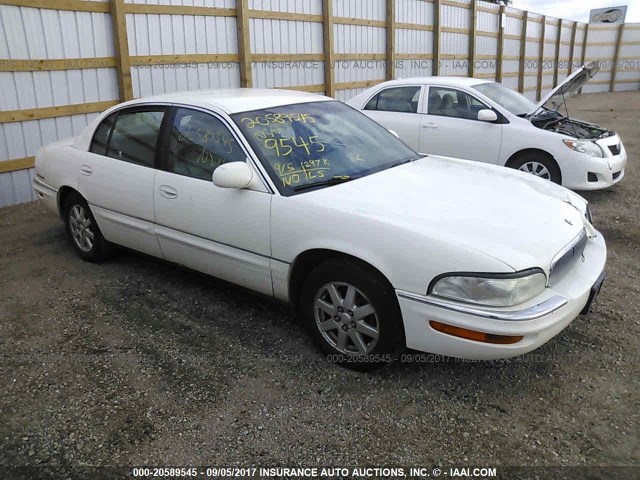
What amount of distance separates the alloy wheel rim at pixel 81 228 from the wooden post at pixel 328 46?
6.95 meters

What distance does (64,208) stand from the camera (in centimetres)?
498

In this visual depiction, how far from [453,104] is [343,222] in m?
4.88

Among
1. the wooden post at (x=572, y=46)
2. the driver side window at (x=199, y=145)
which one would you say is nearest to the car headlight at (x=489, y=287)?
the driver side window at (x=199, y=145)

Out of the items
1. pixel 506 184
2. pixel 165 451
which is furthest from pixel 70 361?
pixel 506 184

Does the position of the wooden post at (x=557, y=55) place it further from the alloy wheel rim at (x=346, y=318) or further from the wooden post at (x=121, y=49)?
the alloy wheel rim at (x=346, y=318)

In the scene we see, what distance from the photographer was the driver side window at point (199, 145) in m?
3.63

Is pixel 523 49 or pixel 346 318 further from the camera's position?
pixel 523 49

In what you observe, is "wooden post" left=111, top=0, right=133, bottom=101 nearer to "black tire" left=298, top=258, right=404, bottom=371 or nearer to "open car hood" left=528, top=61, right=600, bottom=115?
"open car hood" left=528, top=61, right=600, bottom=115

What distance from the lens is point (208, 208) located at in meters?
3.61

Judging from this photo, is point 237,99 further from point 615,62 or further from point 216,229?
point 615,62

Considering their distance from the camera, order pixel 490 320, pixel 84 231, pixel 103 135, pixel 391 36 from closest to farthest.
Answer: pixel 490 320, pixel 103 135, pixel 84 231, pixel 391 36

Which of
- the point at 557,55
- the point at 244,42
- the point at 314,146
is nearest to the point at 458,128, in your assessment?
the point at 244,42

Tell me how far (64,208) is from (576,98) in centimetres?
2377

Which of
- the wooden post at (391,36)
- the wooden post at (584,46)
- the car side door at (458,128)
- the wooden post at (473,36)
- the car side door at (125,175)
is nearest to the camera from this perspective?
the car side door at (125,175)
